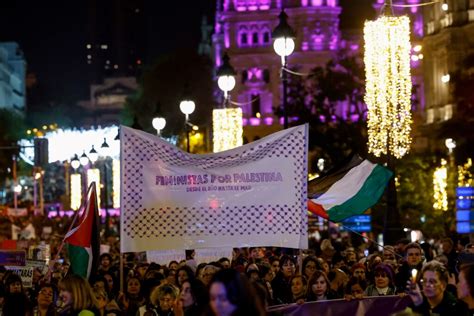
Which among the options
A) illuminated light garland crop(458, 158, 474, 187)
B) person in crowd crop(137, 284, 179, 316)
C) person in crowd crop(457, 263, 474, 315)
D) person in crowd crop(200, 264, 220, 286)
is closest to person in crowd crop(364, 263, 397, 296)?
person in crowd crop(200, 264, 220, 286)

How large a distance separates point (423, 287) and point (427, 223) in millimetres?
52370

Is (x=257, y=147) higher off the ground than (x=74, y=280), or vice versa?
(x=257, y=147)

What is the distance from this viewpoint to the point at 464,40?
78.0m

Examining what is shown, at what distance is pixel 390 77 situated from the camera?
3102cm

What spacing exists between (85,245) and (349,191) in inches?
145

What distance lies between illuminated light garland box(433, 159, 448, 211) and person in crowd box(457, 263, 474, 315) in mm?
48400

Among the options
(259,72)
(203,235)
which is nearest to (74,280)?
(203,235)

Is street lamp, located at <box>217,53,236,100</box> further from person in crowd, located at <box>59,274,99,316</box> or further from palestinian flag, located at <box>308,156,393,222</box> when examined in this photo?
person in crowd, located at <box>59,274,99,316</box>

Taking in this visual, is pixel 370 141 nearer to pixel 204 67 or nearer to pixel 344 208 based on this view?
pixel 344 208

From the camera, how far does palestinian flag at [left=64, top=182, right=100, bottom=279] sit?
1614 centimetres

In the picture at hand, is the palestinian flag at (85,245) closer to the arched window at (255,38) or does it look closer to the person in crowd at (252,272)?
the person in crowd at (252,272)

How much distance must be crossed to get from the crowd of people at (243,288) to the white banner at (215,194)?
0.45 m

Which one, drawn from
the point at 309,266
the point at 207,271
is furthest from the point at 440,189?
the point at 207,271

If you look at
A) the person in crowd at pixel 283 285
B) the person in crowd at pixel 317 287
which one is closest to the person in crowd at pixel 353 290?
the person in crowd at pixel 317 287
